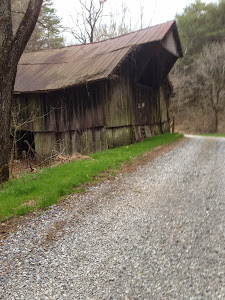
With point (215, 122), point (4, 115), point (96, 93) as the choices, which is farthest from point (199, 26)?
point (4, 115)

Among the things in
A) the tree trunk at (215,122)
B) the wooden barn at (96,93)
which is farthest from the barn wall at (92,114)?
the tree trunk at (215,122)

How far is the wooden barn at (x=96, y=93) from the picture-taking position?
41.7 feet

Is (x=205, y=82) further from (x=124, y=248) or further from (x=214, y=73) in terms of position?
(x=124, y=248)

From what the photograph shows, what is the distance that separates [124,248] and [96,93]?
32.6 ft

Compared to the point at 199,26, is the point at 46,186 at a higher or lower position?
lower

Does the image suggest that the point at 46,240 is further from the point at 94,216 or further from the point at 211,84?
the point at 211,84

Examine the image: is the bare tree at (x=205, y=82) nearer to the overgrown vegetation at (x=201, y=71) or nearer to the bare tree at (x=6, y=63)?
the overgrown vegetation at (x=201, y=71)

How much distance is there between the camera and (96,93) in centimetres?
1278

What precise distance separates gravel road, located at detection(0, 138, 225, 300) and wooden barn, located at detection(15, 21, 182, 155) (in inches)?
276

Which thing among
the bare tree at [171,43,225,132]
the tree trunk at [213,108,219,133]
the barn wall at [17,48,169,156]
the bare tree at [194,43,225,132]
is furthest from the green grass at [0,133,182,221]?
the bare tree at [171,43,225,132]

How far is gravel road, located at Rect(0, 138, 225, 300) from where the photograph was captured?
9.71 ft

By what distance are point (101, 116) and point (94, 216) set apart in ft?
27.0

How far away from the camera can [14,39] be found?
→ 23.5ft

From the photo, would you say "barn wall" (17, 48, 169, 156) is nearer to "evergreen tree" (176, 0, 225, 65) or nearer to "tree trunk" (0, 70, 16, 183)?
"tree trunk" (0, 70, 16, 183)
